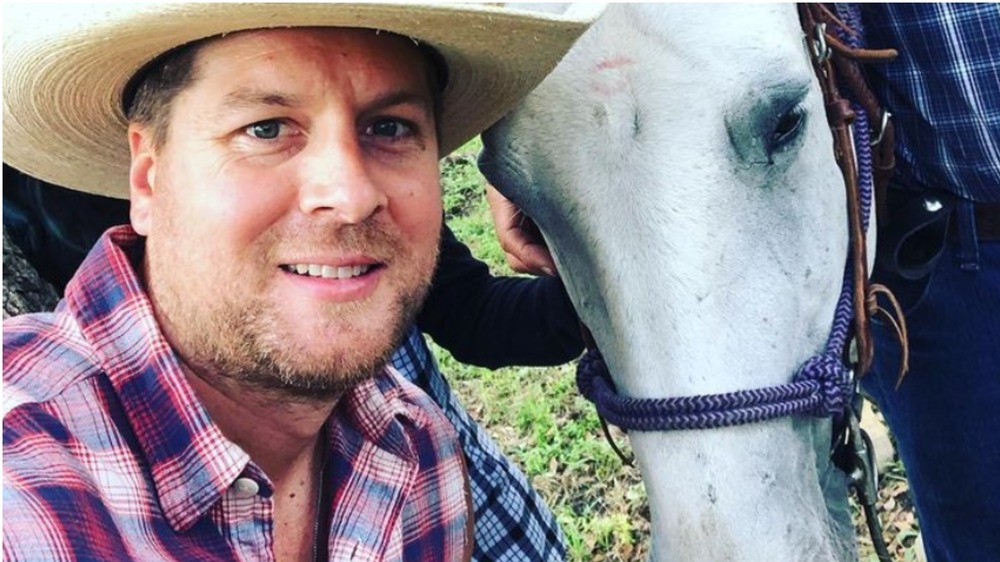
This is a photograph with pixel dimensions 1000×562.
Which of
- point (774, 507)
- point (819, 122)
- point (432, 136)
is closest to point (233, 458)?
point (432, 136)

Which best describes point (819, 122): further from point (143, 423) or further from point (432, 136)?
point (143, 423)

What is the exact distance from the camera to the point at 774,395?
149 cm

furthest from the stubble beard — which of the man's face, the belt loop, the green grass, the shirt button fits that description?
the green grass

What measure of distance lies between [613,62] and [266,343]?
67cm

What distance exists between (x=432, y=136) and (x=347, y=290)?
299 millimetres

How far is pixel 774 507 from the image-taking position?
1.49 meters

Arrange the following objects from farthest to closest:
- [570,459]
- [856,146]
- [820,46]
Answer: [570,459], [856,146], [820,46]

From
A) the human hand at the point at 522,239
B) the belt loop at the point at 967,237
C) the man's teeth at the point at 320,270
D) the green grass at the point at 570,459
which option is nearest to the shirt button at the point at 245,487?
the man's teeth at the point at 320,270

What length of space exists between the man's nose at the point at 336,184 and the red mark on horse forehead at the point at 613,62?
431mm

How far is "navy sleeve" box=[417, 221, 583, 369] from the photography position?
2350 mm

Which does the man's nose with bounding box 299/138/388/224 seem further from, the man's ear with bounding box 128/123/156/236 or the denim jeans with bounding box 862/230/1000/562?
the denim jeans with bounding box 862/230/1000/562

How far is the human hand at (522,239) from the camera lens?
196 cm

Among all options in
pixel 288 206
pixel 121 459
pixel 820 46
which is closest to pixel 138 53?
pixel 288 206

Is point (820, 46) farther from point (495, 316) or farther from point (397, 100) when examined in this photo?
point (495, 316)
